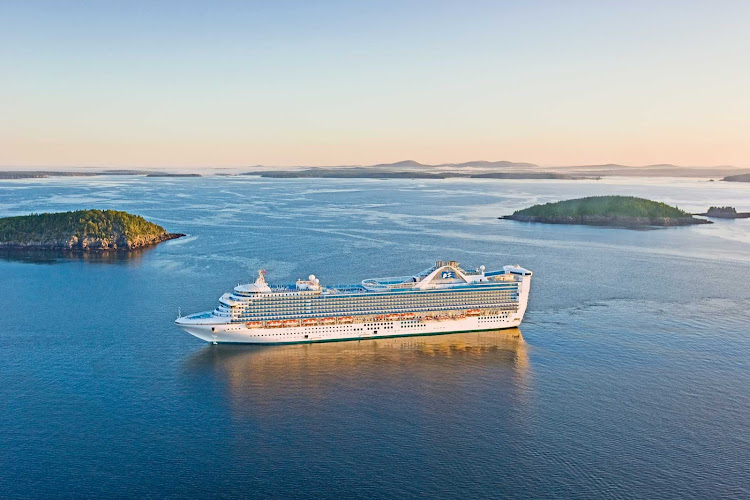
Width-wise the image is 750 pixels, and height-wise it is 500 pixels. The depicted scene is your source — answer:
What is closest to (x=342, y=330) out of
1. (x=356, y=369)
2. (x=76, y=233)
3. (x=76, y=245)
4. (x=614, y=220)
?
(x=356, y=369)

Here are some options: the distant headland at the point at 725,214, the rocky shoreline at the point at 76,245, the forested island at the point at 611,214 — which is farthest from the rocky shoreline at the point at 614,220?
the rocky shoreline at the point at 76,245

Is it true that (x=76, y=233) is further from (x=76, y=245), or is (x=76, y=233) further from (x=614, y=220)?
(x=614, y=220)

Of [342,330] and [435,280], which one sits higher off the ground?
[435,280]

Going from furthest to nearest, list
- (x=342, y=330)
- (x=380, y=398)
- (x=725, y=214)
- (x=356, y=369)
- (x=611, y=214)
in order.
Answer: (x=725, y=214)
(x=611, y=214)
(x=342, y=330)
(x=356, y=369)
(x=380, y=398)

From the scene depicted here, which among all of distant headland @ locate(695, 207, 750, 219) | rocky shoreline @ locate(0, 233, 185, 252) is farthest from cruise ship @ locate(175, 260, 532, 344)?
distant headland @ locate(695, 207, 750, 219)

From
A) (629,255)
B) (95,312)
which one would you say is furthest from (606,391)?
(629,255)

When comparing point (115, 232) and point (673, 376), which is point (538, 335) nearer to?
point (673, 376)

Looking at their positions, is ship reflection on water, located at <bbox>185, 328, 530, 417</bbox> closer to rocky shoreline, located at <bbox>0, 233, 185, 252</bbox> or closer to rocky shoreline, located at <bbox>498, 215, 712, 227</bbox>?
rocky shoreline, located at <bbox>0, 233, 185, 252</bbox>
